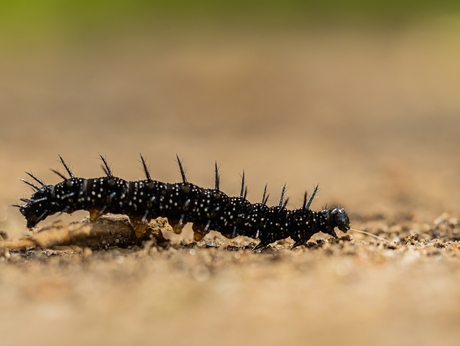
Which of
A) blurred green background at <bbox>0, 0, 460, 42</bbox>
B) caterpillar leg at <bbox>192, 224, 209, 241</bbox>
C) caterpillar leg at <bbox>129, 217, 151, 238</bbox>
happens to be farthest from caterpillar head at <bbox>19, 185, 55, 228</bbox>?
blurred green background at <bbox>0, 0, 460, 42</bbox>

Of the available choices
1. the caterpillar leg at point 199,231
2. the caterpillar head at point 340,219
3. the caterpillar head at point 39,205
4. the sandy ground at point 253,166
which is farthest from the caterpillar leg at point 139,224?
the caterpillar head at point 340,219

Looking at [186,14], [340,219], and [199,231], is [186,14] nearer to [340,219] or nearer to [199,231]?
[199,231]

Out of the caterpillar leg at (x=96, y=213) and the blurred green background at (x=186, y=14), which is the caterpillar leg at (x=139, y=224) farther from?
the blurred green background at (x=186, y=14)

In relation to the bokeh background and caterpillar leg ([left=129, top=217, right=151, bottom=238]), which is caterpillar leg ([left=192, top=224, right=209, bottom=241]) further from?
the bokeh background

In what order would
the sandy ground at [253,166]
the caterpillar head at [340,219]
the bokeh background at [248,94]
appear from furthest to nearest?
the bokeh background at [248,94] < the caterpillar head at [340,219] < the sandy ground at [253,166]

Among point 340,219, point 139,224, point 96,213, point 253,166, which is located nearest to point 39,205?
point 96,213

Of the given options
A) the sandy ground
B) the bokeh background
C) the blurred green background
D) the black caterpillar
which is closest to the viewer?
the sandy ground
